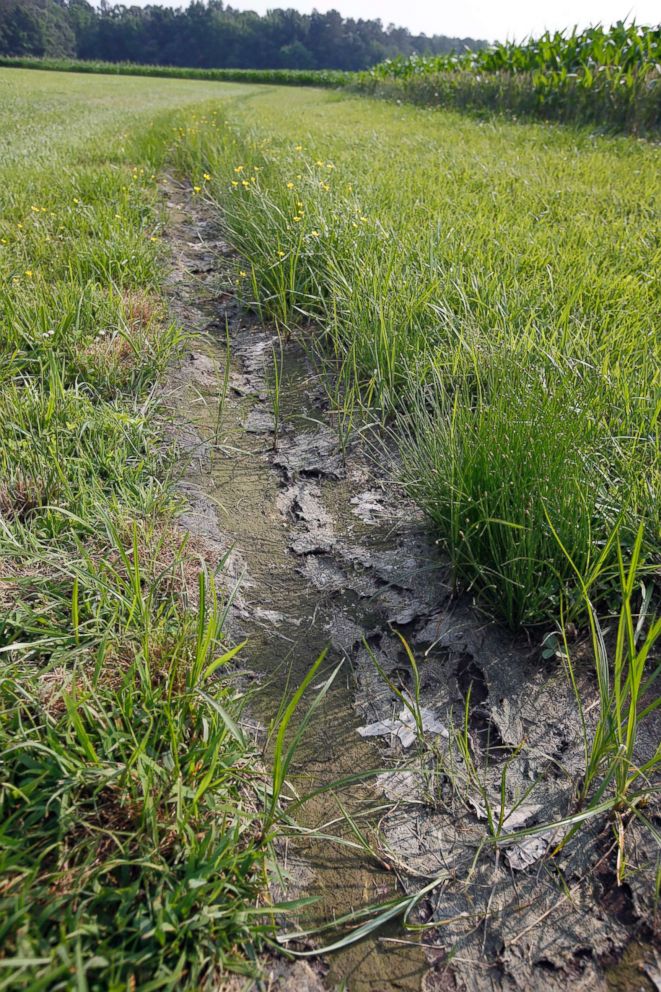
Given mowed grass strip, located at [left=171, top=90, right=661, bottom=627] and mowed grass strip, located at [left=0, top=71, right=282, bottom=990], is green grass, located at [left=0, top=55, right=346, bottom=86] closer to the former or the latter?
mowed grass strip, located at [left=171, top=90, right=661, bottom=627]

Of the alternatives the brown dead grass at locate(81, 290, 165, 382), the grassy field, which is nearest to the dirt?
the grassy field

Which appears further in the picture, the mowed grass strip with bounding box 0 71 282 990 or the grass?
the grass

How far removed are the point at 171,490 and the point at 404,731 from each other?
106cm

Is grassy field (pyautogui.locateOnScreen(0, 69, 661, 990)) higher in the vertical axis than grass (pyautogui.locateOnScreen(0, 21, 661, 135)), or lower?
lower

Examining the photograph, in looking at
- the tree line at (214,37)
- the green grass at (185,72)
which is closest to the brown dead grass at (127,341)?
the green grass at (185,72)

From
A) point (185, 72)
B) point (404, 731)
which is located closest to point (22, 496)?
point (404, 731)

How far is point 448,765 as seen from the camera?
1259 millimetres

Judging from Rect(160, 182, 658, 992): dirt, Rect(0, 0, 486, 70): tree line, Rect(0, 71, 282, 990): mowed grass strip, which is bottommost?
Rect(160, 182, 658, 992): dirt

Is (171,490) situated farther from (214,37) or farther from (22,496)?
(214,37)

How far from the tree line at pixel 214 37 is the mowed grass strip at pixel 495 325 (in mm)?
71121

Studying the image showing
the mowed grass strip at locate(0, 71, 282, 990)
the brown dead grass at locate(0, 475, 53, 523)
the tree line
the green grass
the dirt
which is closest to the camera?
the mowed grass strip at locate(0, 71, 282, 990)

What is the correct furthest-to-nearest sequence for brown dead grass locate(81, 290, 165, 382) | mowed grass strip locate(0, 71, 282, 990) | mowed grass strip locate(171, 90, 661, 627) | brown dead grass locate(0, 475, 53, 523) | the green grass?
→ the green grass → brown dead grass locate(81, 290, 165, 382) → brown dead grass locate(0, 475, 53, 523) → mowed grass strip locate(171, 90, 661, 627) → mowed grass strip locate(0, 71, 282, 990)

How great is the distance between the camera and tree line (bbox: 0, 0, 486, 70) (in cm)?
6288

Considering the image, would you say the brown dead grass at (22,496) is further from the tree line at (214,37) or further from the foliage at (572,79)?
the tree line at (214,37)
